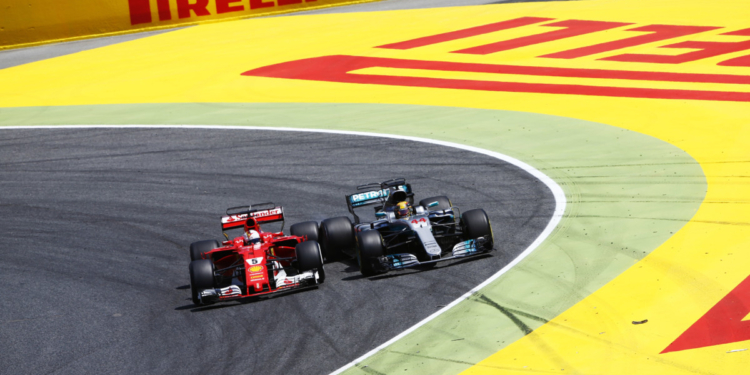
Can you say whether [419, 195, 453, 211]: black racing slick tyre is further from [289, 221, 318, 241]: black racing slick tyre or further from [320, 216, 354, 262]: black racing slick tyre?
[289, 221, 318, 241]: black racing slick tyre

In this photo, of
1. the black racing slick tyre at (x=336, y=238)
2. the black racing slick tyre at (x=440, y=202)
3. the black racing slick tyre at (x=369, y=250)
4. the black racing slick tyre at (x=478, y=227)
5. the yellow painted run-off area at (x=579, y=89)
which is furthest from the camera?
the black racing slick tyre at (x=440, y=202)

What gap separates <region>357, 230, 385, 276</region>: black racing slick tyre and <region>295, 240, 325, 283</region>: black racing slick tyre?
57 cm

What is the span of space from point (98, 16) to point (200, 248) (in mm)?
24511

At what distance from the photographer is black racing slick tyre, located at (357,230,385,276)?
1203 cm

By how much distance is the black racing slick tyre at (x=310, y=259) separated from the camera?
467 inches

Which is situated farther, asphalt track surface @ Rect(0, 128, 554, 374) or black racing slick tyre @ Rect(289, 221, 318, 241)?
black racing slick tyre @ Rect(289, 221, 318, 241)

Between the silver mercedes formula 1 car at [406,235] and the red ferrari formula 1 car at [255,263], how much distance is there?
19.3 inches

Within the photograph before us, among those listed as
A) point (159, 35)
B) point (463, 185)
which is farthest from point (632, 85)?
point (159, 35)

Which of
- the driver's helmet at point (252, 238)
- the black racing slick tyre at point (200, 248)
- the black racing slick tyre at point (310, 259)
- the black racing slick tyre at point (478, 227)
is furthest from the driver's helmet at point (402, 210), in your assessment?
the black racing slick tyre at point (200, 248)

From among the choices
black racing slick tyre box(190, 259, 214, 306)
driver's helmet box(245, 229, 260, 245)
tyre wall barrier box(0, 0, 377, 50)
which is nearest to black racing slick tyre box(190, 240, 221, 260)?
driver's helmet box(245, 229, 260, 245)

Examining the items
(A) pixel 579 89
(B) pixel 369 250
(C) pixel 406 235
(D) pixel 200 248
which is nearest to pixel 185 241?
(D) pixel 200 248

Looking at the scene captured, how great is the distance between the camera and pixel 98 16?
113ft

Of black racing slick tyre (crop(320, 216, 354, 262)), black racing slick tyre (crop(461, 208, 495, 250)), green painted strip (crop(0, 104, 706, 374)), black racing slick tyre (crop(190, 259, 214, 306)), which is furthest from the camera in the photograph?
black racing slick tyre (crop(320, 216, 354, 262))

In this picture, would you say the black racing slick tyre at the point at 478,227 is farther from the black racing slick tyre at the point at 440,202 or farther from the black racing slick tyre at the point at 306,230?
the black racing slick tyre at the point at 306,230
